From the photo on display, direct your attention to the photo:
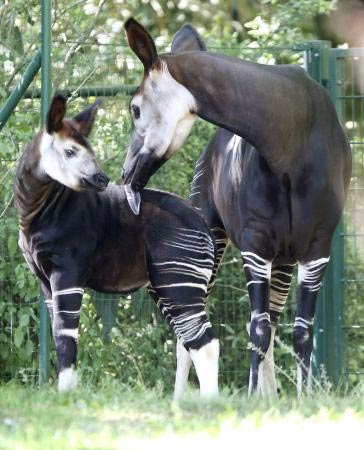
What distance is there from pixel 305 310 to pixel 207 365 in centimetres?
74

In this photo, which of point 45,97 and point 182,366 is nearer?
point 182,366

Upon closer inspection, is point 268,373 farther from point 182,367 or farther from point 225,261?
point 225,261

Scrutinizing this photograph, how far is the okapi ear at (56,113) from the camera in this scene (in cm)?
642


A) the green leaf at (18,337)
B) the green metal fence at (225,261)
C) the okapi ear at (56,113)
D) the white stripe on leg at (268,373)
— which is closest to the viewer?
the okapi ear at (56,113)

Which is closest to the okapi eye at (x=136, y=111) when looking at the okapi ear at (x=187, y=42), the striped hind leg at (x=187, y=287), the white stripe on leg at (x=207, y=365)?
the striped hind leg at (x=187, y=287)

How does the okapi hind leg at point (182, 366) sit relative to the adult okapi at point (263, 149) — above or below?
below

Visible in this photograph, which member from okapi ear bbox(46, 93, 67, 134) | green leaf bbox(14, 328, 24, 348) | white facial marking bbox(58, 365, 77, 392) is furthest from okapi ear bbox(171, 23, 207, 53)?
green leaf bbox(14, 328, 24, 348)

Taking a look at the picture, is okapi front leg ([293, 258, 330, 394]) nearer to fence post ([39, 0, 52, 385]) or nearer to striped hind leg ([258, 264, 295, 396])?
striped hind leg ([258, 264, 295, 396])

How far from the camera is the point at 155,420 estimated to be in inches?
203

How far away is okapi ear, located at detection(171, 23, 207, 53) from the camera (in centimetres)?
745

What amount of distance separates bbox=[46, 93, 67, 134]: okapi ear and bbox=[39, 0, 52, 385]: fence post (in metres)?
1.38

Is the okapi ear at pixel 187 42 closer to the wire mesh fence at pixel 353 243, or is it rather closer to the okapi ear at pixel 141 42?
the okapi ear at pixel 141 42

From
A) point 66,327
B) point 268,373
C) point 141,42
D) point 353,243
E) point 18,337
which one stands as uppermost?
point 141,42

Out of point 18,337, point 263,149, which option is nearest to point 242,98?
point 263,149
